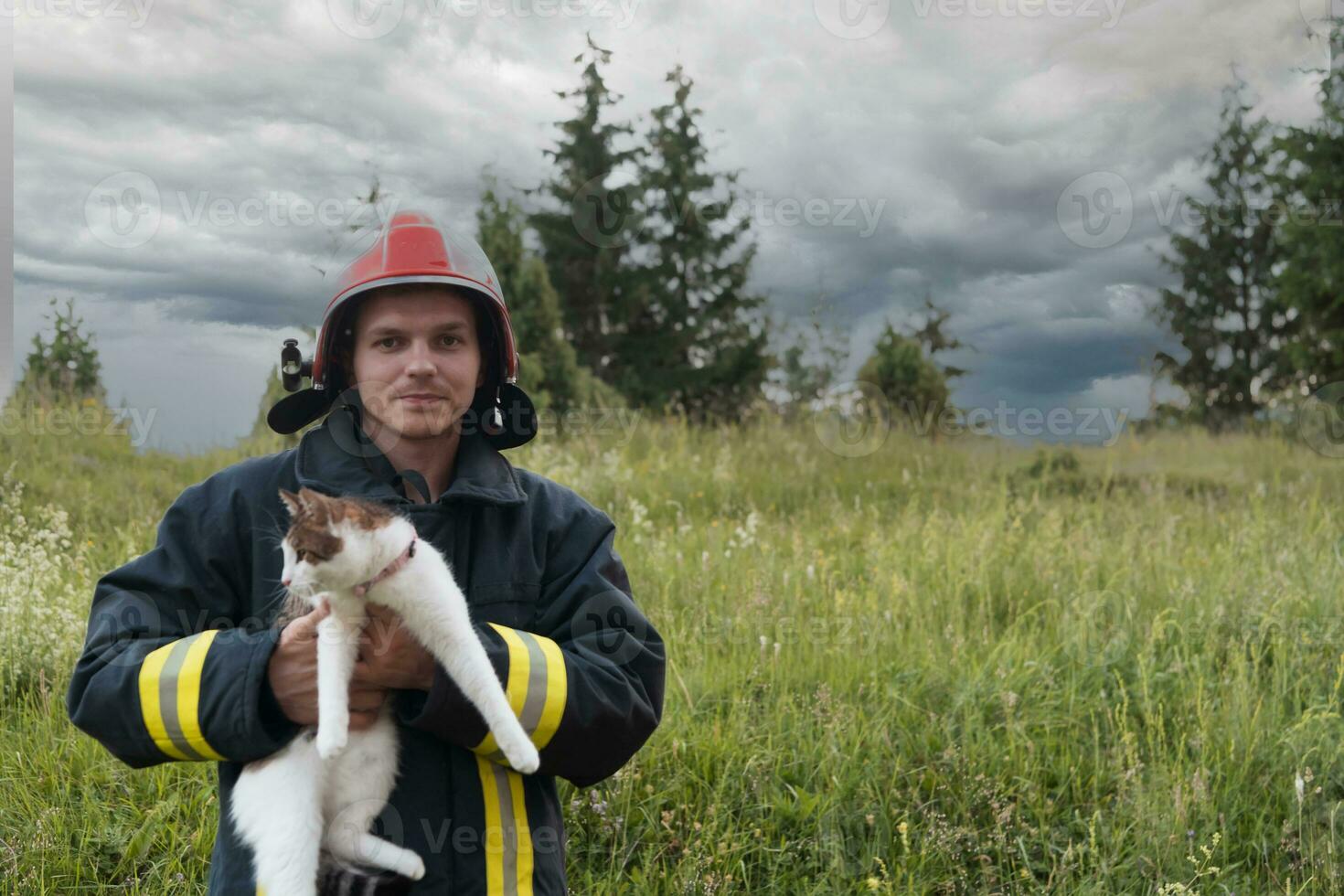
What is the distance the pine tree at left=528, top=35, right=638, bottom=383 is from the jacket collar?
2056 centimetres

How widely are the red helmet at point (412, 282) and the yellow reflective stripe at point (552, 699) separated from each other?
79 centimetres

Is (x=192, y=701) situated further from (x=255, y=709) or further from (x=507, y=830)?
(x=507, y=830)

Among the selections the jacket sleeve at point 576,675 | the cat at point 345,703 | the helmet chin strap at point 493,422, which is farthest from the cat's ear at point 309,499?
the helmet chin strap at point 493,422

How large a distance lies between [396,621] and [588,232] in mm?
23257

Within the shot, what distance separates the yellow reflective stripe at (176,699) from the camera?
2.21m

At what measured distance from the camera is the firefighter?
2232 mm

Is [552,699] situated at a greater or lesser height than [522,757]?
greater

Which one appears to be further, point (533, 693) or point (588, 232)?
point (588, 232)

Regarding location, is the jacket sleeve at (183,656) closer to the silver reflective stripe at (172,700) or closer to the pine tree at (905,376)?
the silver reflective stripe at (172,700)

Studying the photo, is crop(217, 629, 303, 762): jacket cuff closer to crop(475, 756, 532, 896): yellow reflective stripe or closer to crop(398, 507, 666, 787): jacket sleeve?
crop(398, 507, 666, 787): jacket sleeve

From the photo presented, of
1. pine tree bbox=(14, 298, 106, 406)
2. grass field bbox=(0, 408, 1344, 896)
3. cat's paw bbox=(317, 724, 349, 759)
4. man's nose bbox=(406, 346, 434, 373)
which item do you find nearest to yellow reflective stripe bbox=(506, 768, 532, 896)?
cat's paw bbox=(317, 724, 349, 759)

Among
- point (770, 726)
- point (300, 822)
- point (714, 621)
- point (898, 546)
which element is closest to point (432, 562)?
point (300, 822)

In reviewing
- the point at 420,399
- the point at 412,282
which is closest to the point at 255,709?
the point at 420,399

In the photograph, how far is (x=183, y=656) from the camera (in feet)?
7.38
